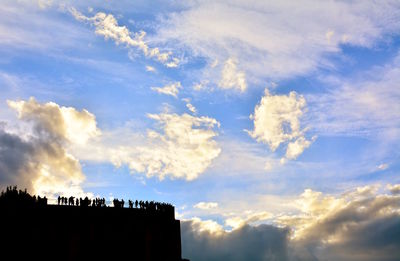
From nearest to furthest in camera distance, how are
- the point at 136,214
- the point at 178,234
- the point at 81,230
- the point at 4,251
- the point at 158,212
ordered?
1. the point at 4,251
2. the point at 81,230
3. the point at 136,214
4. the point at 158,212
5. the point at 178,234

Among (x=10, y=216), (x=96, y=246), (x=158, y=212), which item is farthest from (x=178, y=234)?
(x=10, y=216)

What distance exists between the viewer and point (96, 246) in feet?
94.5

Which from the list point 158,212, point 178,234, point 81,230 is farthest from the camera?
point 178,234

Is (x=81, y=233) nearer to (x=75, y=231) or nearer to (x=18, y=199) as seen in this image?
(x=75, y=231)

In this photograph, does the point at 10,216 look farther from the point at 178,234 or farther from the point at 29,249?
the point at 178,234

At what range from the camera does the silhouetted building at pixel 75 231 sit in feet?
87.5

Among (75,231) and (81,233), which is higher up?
(75,231)

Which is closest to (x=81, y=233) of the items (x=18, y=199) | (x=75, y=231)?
(x=75, y=231)

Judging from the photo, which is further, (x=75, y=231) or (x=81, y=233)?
(x=81, y=233)

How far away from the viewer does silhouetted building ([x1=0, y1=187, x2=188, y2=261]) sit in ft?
87.5

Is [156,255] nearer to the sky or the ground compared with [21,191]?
nearer to the ground

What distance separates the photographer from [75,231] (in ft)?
92.5

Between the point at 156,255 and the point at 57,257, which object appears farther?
the point at 156,255

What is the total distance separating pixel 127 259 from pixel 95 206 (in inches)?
169
